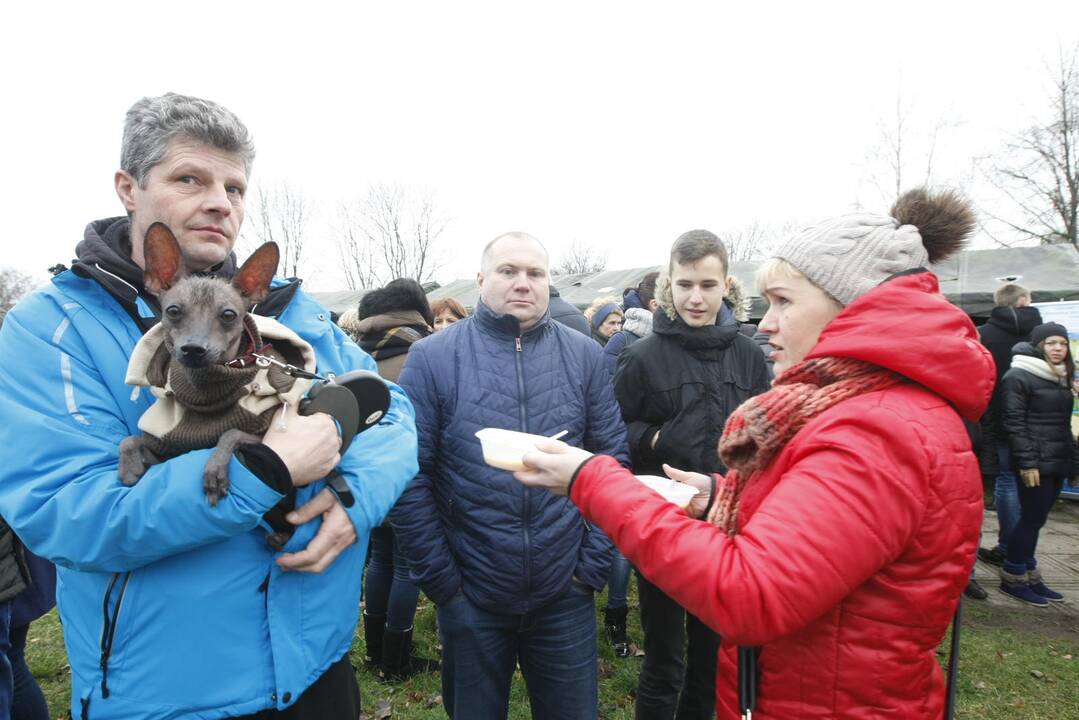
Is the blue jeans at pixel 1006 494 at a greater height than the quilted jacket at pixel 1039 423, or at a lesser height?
lesser

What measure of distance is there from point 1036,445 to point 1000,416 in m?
0.52

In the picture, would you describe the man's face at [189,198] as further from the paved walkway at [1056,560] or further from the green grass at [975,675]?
the paved walkway at [1056,560]

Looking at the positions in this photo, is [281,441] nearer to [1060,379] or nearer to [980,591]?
[980,591]

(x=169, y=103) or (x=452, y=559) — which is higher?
(x=169, y=103)

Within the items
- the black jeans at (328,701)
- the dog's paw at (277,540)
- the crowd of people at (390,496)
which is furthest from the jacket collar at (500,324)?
the black jeans at (328,701)

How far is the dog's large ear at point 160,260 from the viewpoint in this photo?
1.68 metres

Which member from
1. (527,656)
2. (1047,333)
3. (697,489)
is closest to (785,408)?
(697,489)

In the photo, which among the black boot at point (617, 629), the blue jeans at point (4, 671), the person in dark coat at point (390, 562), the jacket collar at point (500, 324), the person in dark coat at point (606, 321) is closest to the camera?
the blue jeans at point (4, 671)

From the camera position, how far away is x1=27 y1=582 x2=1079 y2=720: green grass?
3949 millimetres

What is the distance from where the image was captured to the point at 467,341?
2.87 metres

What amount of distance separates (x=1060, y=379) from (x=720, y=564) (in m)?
6.80

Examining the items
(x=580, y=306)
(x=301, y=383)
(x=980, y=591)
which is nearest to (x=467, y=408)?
(x=301, y=383)

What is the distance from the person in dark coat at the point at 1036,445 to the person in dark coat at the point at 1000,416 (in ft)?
0.53

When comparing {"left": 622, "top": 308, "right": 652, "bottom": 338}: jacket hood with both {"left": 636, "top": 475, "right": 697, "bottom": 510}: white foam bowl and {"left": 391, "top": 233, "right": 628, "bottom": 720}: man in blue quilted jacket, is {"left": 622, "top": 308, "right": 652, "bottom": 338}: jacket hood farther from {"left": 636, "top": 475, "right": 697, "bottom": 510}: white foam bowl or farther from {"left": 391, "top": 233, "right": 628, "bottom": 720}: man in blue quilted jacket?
{"left": 636, "top": 475, "right": 697, "bottom": 510}: white foam bowl
